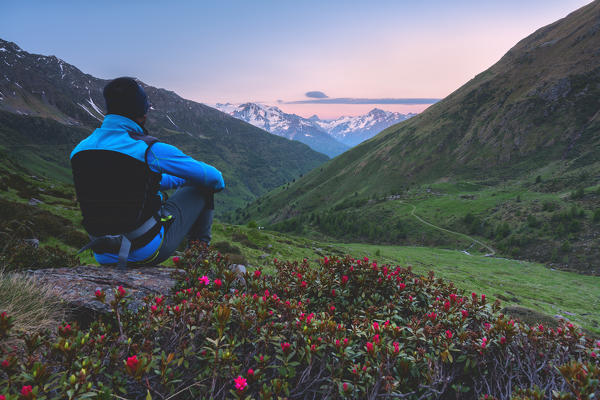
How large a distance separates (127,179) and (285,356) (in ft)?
12.2

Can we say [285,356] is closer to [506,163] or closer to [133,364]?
[133,364]

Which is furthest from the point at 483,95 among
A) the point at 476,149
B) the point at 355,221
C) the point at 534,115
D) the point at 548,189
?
the point at 355,221

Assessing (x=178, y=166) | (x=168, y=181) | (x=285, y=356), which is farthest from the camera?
(x=168, y=181)

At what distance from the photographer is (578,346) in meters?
3.68

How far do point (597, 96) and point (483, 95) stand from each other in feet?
176

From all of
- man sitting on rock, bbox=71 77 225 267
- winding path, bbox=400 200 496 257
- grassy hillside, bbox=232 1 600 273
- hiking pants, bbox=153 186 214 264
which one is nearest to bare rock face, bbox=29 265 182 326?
man sitting on rock, bbox=71 77 225 267

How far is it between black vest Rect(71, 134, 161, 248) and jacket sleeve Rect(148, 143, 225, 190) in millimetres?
121

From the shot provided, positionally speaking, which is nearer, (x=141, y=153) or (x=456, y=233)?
(x=141, y=153)

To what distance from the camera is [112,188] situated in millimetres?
4461

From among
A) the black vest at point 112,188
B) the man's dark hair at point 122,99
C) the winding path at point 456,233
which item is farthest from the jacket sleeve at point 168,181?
the winding path at point 456,233

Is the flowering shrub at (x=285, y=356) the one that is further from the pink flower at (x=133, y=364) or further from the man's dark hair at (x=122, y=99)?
the man's dark hair at (x=122, y=99)

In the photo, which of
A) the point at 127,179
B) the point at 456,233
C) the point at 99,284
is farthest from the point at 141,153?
the point at 456,233

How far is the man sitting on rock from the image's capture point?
441cm

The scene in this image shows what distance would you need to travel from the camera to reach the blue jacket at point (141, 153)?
4.43m
